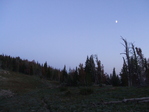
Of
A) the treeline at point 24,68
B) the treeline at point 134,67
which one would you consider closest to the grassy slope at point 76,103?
the treeline at point 134,67

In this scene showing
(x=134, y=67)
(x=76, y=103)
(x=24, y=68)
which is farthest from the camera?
(x=24, y=68)


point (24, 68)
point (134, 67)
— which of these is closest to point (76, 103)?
point (134, 67)

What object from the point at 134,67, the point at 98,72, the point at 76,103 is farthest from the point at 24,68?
the point at 76,103

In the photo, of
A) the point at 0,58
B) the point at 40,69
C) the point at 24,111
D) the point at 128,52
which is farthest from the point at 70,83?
the point at 0,58

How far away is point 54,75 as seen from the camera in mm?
129875

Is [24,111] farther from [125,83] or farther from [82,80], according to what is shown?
[125,83]

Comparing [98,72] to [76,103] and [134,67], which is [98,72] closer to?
[134,67]

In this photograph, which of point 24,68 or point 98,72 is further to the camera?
point 24,68

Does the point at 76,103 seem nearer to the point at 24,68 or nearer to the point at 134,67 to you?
the point at 134,67

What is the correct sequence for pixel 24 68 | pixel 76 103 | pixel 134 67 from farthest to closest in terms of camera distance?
1. pixel 24 68
2. pixel 134 67
3. pixel 76 103

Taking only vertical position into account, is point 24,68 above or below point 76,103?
above

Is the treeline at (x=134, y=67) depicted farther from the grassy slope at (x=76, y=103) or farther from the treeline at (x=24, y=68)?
the treeline at (x=24, y=68)

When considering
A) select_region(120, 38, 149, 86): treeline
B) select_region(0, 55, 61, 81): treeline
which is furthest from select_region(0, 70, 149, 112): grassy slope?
select_region(0, 55, 61, 81): treeline

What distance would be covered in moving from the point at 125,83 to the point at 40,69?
85.0m
